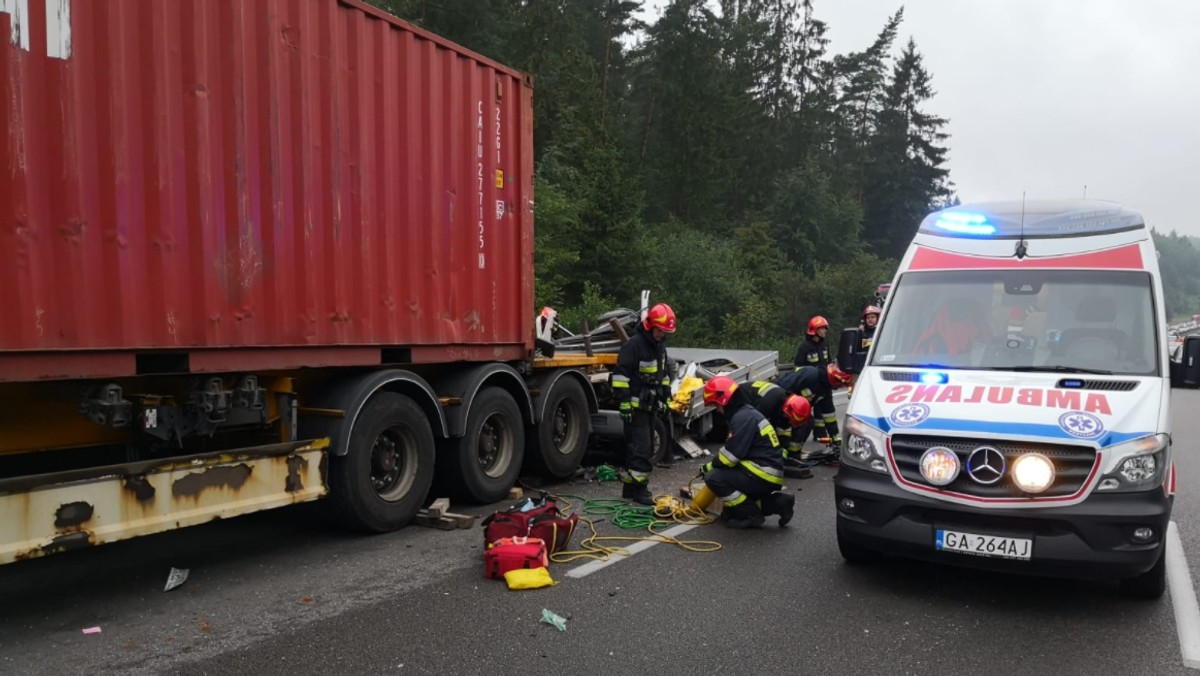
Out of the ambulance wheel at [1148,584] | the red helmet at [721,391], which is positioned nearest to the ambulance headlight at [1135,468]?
the ambulance wheel at [1148,584]

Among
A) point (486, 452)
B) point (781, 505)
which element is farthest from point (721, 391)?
point (486, 452)

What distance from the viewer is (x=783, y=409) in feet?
23.5

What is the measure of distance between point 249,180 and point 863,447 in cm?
398

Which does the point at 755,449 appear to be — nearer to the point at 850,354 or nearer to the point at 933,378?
the point at 850,354

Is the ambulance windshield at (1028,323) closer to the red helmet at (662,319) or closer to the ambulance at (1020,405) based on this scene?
the ambulance at (1020,405)

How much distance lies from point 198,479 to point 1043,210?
5.64m

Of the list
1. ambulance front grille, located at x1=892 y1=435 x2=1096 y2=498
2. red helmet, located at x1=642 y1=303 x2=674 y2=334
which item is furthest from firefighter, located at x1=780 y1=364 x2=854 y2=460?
ambulance front grille, located at x1=892 y1=435 x2=1096 y2=498

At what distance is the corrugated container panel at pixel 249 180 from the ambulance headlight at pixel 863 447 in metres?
3.27

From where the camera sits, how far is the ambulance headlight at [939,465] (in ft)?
14.0

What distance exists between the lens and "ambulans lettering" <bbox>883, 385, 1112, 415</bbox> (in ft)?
14.3

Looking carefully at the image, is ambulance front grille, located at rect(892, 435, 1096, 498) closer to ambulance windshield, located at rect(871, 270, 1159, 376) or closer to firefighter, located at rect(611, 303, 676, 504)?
ambulance windshield, located at rect(871, 270, 1159, 376)

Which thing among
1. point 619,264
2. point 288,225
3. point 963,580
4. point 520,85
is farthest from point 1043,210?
point 619,264

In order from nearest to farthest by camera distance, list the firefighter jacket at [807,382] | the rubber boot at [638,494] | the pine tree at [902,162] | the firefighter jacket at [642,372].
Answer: the rubber boot at [638,494] < the firefighter jacket at [642,372] < the firefighter jacket at [807,382] < the pine tree at [902,162]

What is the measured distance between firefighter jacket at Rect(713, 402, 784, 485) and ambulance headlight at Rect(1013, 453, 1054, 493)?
2.06 meters
